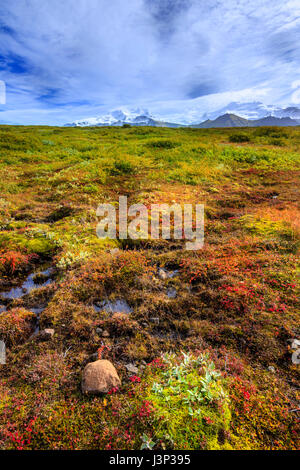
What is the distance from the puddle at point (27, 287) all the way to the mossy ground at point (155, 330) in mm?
327

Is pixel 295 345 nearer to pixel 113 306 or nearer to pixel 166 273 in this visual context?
pixel 166 273

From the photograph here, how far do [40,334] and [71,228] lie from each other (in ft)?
19.3

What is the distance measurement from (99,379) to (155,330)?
1953mm

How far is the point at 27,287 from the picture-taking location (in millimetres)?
7461

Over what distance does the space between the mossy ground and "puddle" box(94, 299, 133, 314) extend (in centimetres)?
22

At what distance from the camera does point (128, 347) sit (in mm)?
5242

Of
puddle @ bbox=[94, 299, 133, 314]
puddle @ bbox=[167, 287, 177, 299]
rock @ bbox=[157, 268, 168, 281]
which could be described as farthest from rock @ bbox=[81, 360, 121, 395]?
rock @ bbox=[157, 268, 168, 281]

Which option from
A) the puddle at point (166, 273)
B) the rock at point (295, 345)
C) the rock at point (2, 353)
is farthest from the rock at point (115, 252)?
the rock at point (295, 345)

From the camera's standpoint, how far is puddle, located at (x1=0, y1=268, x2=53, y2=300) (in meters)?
7.07

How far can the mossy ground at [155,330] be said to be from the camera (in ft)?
12.0

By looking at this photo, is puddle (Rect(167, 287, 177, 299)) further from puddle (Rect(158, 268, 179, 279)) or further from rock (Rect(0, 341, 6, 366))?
rock (Rect(0, 341, 6, 366))

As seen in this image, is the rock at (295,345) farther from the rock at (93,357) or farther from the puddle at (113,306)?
the rock at (93,357)

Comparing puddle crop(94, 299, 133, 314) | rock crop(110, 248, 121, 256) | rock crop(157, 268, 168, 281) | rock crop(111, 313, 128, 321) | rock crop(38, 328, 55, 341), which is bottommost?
rock crop(38, 328, 55, 341)

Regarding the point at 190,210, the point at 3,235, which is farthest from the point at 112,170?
the point at 3,235
